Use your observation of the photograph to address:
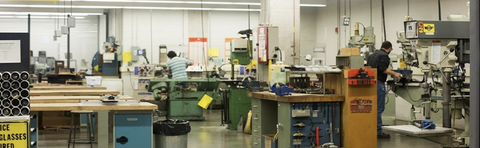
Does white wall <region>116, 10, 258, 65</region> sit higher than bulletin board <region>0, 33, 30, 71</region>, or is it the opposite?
white wall <region>116, 10, 258, 65</region>

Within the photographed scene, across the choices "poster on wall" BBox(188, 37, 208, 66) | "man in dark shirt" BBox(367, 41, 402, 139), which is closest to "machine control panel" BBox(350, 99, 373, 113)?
"man in dark shirt" BBox(367, 41, 402, 139)

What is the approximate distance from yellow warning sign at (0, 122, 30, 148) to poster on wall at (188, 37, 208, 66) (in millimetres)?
11866

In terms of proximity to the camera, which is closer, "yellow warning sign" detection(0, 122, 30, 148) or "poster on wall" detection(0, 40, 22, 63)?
"yellow warning sign" detection(0, 122, 30, 148)

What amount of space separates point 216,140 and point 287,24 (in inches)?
79.8

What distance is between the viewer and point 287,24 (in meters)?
8.97

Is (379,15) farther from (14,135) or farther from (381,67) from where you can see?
(14,135)

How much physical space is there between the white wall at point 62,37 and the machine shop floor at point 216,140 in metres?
9.35

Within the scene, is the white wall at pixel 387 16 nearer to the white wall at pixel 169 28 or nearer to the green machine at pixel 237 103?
the white wall at pixel 169 28

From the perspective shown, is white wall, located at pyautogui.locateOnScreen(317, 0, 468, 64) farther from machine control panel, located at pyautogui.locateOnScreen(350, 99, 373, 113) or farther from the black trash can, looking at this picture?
the black trash can

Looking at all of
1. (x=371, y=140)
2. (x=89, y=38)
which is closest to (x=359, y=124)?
(x=371, y=140)

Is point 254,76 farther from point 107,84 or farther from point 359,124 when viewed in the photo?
point 107,84

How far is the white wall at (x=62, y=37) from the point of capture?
61.7 ft

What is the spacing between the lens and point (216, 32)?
53.8ft

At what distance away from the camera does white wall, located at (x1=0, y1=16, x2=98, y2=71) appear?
18.8m
